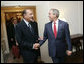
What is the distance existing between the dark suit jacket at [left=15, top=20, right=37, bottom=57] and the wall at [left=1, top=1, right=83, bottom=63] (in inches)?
37.3

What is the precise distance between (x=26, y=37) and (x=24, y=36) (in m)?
0.03

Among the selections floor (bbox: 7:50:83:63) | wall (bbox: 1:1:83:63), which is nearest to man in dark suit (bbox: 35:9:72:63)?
wall (bbox: 1:1:83:63)

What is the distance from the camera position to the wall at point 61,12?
2.66 m

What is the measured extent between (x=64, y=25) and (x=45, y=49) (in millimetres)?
1177

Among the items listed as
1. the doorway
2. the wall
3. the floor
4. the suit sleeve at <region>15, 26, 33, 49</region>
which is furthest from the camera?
the doorway

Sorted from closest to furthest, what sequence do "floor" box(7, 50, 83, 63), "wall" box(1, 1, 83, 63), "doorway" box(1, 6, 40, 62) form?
"wall" box(1, 1, 83, 63), "floor" box(7, 50, 83, 63), "doorway" box(1, 6, 40, 62)

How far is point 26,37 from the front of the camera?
5.82 feet

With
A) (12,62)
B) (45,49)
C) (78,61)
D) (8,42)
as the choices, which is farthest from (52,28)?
(8,42)

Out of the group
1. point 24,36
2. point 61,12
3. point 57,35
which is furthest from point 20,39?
point 61,12

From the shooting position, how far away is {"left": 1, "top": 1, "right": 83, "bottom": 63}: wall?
8.72 ft

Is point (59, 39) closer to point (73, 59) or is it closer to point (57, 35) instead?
point (57, 35)

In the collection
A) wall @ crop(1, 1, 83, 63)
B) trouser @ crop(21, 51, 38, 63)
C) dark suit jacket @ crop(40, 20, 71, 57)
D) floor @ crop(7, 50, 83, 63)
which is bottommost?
floor @ crop(7, 50, 83, 63)

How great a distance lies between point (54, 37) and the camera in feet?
5.90

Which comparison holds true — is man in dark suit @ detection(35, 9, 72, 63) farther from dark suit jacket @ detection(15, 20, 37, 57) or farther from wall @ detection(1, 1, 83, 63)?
wall @ detection(1, 1, 83, 63)
